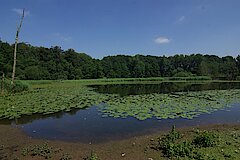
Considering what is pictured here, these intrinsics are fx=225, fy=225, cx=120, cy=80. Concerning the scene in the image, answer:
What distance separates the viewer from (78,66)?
76875 millimetres

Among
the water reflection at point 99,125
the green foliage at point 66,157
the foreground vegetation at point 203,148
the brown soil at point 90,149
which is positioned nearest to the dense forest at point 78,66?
the water reflection at point 99,125

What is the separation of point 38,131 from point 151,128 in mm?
5249

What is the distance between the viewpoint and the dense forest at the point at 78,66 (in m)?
53.5

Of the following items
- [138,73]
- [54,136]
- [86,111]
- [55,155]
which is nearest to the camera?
[55,155]

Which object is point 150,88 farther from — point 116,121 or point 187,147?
point 187,147

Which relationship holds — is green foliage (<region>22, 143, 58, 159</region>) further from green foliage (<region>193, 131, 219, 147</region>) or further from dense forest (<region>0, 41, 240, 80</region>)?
dense forest (<region>0, 41, 240, 80</region>)

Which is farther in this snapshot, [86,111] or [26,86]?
[26,86]

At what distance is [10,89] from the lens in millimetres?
23609

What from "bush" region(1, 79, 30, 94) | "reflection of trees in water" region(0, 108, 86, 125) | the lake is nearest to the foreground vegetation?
the lake

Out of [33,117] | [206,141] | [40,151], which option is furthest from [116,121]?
[206,141]

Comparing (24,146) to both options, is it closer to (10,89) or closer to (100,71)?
(10,89)

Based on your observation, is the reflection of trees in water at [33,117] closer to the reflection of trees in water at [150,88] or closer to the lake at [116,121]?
the lake at [116,121]

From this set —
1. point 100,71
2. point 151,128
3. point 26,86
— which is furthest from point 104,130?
point 100,71

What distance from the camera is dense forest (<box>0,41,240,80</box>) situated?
53491 mm
